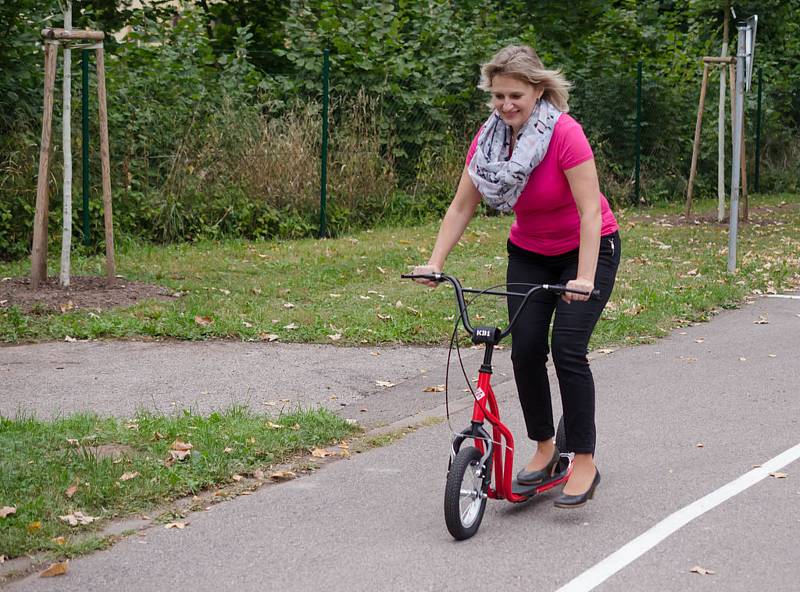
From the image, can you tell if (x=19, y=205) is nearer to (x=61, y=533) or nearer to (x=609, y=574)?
(x=61, y=533)

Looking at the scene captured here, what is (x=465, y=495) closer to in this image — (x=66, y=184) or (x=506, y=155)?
(x=506, y=155)

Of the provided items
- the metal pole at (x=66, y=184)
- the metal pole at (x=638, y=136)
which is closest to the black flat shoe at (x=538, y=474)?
the metal pole at (x=66, y=184)

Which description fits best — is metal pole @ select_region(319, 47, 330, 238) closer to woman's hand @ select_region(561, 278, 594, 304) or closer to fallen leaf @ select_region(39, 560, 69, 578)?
woman's hand @ select_region(561, 278, 594, 304)

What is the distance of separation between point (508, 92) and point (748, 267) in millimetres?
7918

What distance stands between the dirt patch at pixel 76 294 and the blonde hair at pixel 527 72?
17.7ft

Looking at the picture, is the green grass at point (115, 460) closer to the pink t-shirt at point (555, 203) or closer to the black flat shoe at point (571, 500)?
the black flat shoe at point (571, 500)

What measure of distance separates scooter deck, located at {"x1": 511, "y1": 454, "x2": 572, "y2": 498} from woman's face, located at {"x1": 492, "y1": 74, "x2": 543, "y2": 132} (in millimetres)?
1588

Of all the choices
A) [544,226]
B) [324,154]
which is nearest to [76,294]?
[324,154]

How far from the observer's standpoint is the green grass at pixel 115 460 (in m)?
4.73

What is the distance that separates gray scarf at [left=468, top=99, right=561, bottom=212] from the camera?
467 centimetres

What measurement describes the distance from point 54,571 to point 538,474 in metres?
2.13

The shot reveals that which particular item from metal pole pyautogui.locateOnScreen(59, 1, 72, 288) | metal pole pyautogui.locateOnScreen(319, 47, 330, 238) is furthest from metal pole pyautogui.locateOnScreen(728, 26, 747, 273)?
metal pole pyautogui.locateOnScreen(59, 1, 72, 288)

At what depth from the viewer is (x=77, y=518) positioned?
189 inches

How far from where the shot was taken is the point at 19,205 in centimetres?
1207
